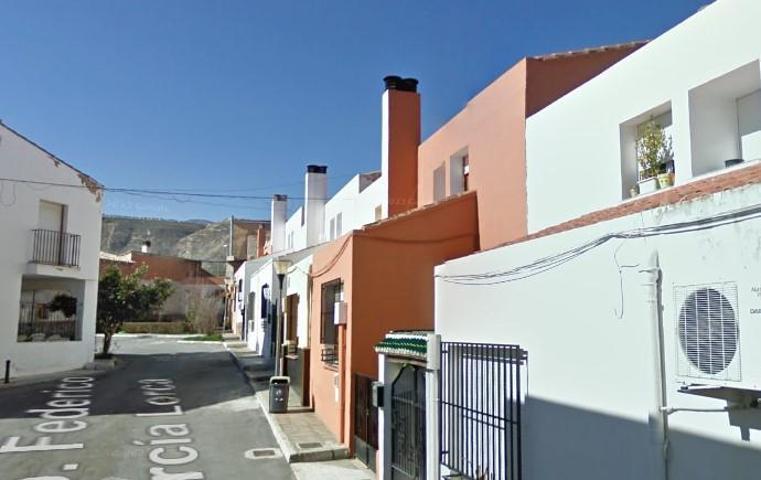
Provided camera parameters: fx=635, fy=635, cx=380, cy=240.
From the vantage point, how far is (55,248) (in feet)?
73.7

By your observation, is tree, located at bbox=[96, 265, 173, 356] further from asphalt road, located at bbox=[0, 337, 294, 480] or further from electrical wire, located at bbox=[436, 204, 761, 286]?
electrical wire, located at bbox=[436, 204, 761, 286]

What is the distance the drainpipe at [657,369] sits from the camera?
395 cm

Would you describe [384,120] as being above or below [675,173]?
above

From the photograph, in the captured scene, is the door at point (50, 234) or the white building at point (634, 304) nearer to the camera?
the white building at point (634, 304)

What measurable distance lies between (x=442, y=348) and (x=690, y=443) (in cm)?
392

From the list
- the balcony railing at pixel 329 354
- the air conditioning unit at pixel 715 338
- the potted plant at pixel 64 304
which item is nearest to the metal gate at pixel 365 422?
the balcony railing at pixel 329 354

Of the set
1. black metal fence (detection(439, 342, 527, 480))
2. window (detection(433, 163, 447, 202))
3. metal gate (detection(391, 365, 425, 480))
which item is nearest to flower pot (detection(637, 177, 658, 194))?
black metal fence (detection(439, 342, 527, 480))

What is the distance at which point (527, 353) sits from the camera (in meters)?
5.80

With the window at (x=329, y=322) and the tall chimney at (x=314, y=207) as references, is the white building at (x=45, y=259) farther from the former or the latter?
the window at (x=329, y=322)

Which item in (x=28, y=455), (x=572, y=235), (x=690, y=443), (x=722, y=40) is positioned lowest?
(x=28, y=455)

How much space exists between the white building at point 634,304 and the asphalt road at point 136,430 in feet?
15.0

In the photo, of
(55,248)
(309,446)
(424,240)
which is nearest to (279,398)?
(309,446)

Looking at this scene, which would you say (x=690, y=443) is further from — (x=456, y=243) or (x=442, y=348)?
(x=456, y=243)

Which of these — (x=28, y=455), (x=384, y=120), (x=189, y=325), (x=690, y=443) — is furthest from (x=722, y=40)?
(x=189, y=325)
